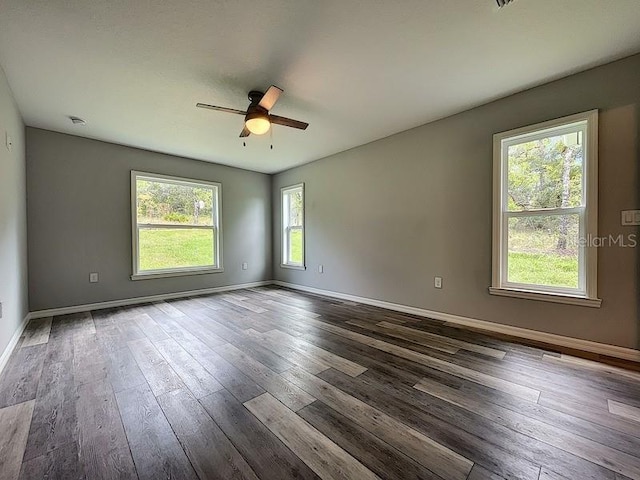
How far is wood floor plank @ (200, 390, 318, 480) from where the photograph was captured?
1185 millimetres

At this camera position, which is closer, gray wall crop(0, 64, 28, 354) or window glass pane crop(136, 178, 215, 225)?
gray wall crop(0, 64, 28, 354)

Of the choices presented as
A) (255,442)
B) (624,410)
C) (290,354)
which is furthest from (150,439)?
(624,410)

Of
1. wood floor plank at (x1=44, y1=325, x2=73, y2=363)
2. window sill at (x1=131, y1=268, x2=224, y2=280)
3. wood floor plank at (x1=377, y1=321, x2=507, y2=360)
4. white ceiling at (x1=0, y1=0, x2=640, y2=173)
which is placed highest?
white ceiling at (x1=0, y1=0, x2=640, y2=173)

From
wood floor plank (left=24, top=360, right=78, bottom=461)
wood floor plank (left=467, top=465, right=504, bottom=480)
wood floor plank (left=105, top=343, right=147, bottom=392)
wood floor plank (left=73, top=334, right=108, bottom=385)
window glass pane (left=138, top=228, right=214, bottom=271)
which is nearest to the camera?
wood floor plank (left=467, top=465, right=504, bottom=480)

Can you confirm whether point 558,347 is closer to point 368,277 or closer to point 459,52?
point 368,277

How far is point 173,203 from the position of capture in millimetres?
4641

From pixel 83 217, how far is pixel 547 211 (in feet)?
18.5

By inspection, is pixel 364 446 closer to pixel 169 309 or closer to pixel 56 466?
pixel 56 466

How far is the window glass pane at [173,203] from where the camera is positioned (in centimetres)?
434

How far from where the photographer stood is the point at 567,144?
8.32 ft

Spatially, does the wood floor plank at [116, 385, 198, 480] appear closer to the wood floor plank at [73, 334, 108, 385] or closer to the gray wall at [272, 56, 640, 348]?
the wood floor plank at [73, 334, 108, 385]

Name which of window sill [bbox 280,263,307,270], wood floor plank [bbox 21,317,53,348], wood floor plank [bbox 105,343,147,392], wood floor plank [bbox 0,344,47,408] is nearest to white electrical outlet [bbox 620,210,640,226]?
wood floor plank [bbox 105,343,147,392]

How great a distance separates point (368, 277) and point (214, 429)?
9.85 ft

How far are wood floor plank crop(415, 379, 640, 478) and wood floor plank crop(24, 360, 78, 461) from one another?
2074 millimetres
